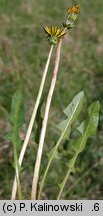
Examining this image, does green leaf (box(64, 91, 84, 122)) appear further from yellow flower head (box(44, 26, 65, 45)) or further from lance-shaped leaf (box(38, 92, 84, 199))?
yellow flower head (box(44, 26, 65, 45))

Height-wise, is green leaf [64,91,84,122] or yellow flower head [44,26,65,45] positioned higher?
yellow flower head [44,26,65,45]

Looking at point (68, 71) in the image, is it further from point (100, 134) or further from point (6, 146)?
point (6, 146)

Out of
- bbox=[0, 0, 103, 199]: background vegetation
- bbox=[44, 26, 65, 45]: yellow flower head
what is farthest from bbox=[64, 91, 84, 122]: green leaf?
bbox=[0, 0, 103, 199]: background vegetation

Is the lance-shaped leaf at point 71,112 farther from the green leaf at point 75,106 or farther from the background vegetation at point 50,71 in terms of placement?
the background vegetation at point 50,71

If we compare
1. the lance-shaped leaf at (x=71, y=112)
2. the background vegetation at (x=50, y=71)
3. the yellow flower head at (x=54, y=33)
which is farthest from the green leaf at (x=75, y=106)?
the background vegetation at (x=50, y=71)

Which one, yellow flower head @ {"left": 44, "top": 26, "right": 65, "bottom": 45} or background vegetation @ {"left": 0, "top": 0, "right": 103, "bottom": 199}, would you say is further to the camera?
background vegetation @ {"left": 0, "top": 0, "right": 103, "bottom": 199}

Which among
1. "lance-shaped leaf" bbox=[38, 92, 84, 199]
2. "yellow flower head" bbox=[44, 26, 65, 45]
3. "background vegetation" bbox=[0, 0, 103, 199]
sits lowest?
"lance-shaped leaf" bbox=[38, 92, 84, 199]

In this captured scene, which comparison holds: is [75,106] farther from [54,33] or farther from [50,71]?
[50,71]

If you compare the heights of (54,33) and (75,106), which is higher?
(54,33)

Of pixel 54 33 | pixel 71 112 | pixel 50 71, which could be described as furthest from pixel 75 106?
pixel 50 71
